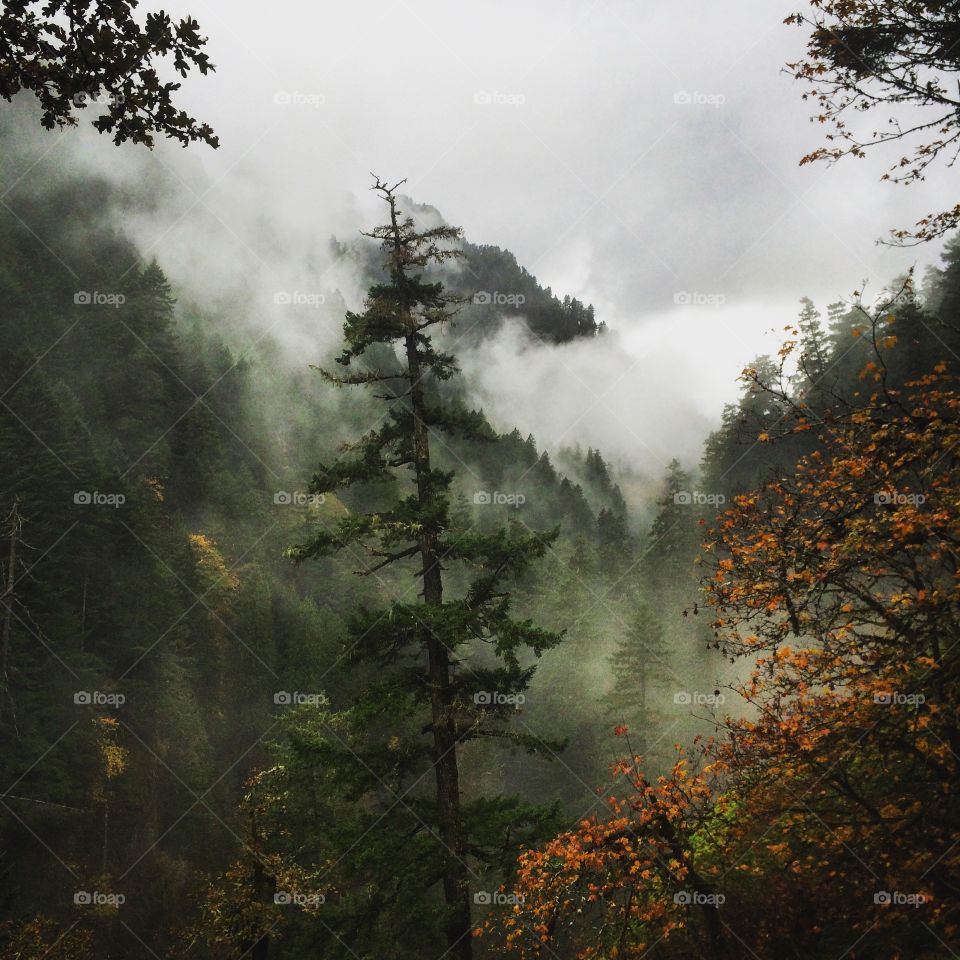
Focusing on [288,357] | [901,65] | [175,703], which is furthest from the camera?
[288,357]

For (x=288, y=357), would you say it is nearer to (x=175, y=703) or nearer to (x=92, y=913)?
(x=175, y=703)

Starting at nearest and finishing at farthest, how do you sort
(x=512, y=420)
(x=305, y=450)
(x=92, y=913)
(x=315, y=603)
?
(x=92, y=913) → (x=315, y=603) → (x=305, y=450) → (x=512, y=420)

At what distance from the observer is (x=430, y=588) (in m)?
11.4

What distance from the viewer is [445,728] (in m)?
10.6

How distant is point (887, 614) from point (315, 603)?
4417cm

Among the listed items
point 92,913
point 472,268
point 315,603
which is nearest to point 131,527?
point 315,603

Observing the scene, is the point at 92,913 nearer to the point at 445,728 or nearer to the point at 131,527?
the point at 131,527

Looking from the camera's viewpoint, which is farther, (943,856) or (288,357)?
(288,357)

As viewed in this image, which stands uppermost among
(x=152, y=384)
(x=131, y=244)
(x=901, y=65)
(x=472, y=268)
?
(x=472, y=268)

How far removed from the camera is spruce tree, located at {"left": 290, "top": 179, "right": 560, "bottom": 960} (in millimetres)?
10125

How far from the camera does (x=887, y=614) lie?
5.89 metres

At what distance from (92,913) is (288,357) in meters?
63.4

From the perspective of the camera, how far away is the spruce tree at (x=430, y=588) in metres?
10.1

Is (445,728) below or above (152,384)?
below
